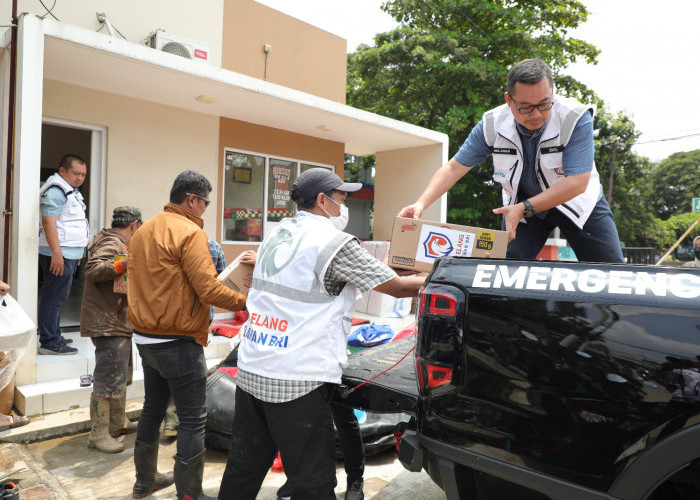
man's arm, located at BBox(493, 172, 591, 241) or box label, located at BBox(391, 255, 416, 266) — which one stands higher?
man's arm, located at BBox(493, 172, 591, 241)

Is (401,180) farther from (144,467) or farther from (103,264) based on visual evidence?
(144,467)

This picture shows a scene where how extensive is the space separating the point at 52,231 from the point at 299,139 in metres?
4.85

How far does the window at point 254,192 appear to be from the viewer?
26.7ft

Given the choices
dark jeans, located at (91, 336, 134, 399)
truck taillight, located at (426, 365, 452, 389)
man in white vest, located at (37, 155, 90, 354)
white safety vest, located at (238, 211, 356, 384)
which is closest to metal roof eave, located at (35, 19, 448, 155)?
man in white vest, located at (37, 155, 90, 354)

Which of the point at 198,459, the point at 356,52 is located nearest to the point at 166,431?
the point at 198,459

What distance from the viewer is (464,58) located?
1608 centimetres

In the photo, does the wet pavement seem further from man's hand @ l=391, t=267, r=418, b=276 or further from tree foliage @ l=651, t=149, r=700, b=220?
tree foliage @ l=651, t=149, r=700, b=220

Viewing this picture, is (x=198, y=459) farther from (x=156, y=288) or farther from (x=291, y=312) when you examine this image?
(x=291, y=312)

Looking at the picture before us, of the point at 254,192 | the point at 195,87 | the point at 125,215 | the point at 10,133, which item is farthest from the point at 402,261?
the point at 254,192

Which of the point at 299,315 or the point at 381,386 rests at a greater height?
the point at 299,315

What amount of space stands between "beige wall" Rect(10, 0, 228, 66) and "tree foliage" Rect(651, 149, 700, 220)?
56125 millimetres

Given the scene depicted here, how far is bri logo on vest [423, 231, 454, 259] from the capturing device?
2.58m

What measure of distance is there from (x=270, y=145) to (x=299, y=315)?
671 centimetres

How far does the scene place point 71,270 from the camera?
5.07 meters
